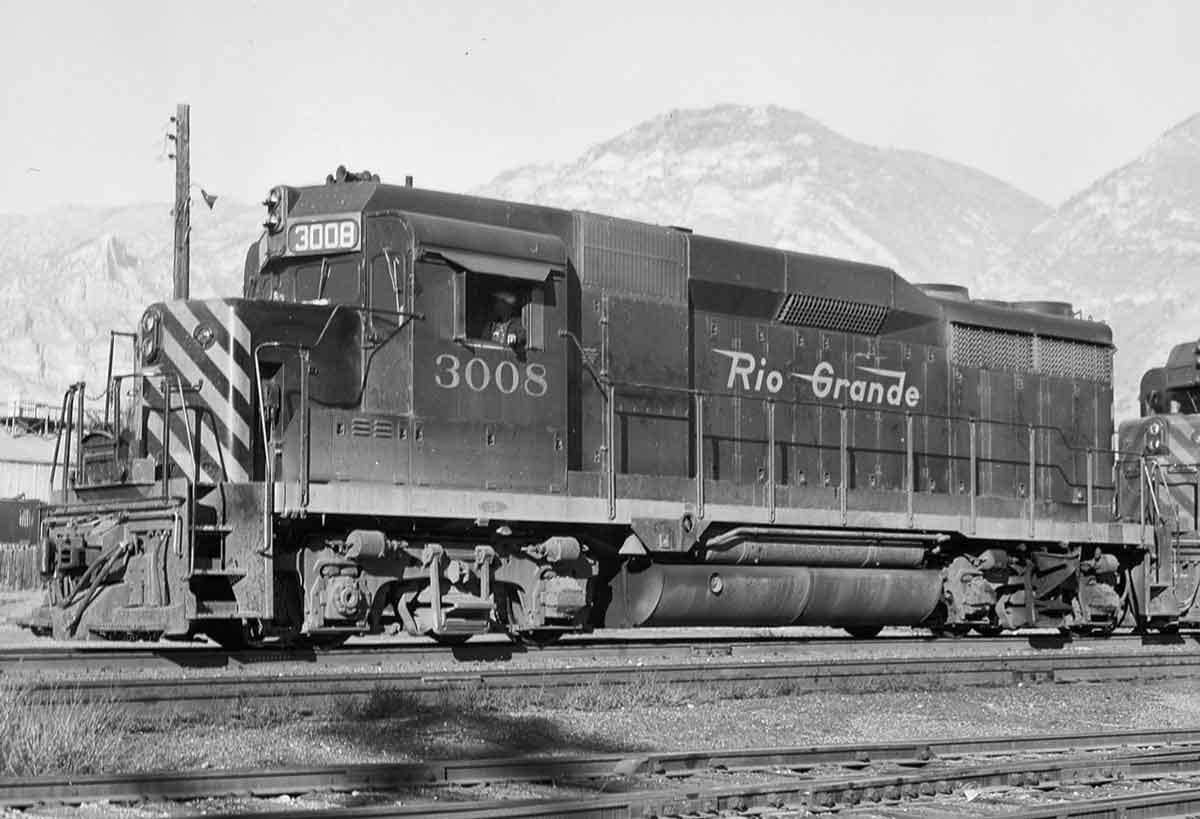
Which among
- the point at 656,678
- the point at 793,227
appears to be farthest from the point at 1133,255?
the point at 656,678

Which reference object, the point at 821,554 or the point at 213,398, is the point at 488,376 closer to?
the point at 213,398

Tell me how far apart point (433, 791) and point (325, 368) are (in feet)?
16.4

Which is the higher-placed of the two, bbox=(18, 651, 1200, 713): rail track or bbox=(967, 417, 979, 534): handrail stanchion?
bbox=(967, 417, 979, 534): handrail stanchion

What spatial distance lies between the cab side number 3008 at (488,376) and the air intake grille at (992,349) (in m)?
5.53

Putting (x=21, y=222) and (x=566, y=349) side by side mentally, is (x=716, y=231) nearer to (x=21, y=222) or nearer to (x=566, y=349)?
(x=21, y=222)

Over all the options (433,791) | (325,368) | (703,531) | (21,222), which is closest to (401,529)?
(325,368)

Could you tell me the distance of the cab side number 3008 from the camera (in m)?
12.3

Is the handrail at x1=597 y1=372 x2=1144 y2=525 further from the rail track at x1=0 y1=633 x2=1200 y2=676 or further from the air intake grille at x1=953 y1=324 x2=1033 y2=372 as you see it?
the rail track at x1=0 y1=633 x2=1200 y2=676

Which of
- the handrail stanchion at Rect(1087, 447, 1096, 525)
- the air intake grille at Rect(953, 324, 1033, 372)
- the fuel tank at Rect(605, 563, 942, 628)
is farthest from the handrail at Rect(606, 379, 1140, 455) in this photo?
the fuel tank at Rect(605, 563, 942, 628)

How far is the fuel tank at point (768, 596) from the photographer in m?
13.6

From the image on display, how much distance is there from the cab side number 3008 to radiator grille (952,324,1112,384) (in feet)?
18.1

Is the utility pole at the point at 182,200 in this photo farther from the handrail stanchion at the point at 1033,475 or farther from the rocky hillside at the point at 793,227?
the rocky hillside at the point at 793,227

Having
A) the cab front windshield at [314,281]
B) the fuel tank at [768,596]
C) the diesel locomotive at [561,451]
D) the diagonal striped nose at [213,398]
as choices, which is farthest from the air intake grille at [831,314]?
the diagonal striped nose at [213,398]

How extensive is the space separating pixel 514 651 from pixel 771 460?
313 cm
